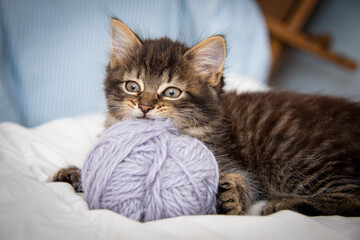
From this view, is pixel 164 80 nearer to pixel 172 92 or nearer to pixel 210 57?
pixel 172 92

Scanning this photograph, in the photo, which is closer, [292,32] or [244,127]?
[244,127]

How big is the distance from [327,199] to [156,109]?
80 centimetres

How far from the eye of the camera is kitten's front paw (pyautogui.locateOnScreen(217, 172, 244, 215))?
1.03 meters

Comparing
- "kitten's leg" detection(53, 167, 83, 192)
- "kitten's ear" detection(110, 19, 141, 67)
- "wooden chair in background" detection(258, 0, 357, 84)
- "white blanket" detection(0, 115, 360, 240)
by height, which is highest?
"wooden chair in background" detection(258, 0, 357, 84)

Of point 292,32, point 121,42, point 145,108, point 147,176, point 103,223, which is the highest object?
point 292,32

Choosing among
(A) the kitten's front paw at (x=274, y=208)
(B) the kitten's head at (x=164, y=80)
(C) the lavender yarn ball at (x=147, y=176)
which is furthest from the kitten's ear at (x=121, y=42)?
(A) the kitten's front paw at (x=274, y=208)

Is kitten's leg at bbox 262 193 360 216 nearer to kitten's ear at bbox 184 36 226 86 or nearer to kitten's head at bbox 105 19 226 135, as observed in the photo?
kitten's head at bbox 105 19 226 135

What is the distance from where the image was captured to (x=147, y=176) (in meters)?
0.93

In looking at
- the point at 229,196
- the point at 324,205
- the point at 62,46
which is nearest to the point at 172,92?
the point at 229,196

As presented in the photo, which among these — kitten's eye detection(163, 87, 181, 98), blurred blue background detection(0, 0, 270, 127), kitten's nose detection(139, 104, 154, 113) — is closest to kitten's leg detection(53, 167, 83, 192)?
kitten's nose detection(139, 104, 154, 113)

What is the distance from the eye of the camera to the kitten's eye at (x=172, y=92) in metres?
1.20

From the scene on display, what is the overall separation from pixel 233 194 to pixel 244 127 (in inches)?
17.5

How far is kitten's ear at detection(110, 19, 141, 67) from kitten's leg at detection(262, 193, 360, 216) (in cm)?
97

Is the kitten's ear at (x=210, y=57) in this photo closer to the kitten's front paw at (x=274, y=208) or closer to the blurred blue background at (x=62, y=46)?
the blurred blue background at (x=62, y=46)
